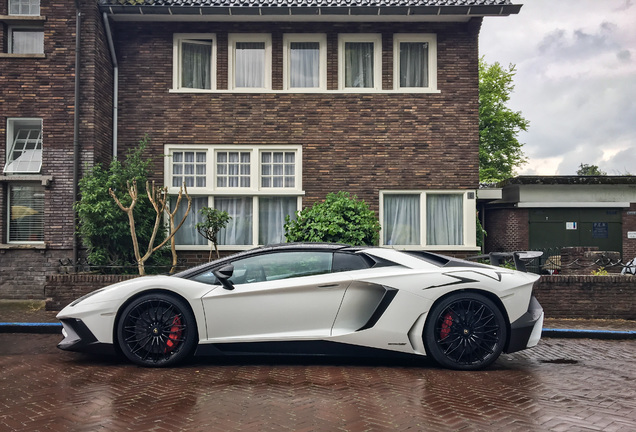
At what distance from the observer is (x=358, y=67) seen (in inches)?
531

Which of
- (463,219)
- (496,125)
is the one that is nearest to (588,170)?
(496,125)

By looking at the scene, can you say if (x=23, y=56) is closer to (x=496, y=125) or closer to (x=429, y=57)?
(x=429, y=57)

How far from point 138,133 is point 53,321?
564cm

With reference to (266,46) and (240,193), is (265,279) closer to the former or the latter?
(240,193)

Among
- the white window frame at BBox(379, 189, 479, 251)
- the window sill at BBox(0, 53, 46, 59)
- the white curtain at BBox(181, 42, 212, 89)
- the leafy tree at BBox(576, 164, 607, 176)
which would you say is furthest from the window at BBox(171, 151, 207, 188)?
the leafy tree at BBox(576, 164, 607, 176)

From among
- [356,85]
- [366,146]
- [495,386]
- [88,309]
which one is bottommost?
[495,386]

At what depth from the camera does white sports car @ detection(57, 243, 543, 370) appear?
583cm

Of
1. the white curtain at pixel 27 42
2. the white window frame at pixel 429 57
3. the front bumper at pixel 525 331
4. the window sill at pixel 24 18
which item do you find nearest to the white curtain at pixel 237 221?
the white window frame at pixel 429 57

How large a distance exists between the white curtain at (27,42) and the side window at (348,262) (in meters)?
10.2

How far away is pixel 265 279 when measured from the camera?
19.9 ft

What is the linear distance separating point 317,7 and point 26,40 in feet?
21.6

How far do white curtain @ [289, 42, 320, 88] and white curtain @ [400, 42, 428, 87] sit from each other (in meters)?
2.01

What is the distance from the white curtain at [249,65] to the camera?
13.5 meters

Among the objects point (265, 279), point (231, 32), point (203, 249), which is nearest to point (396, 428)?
point (265, 279)
